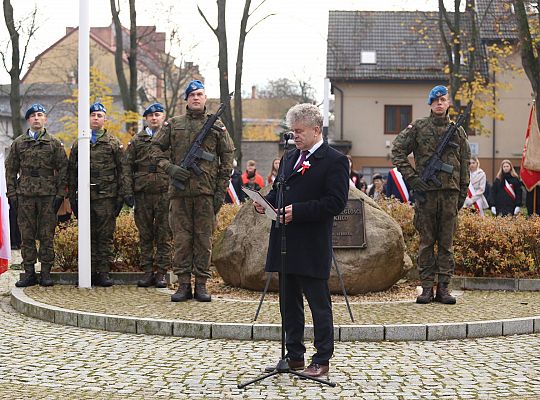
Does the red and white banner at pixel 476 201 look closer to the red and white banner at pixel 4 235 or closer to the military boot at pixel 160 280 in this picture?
the military boot at pixel 160 280

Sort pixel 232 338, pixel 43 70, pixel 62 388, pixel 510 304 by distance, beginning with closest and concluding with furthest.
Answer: pixel 62 388 → pixel 232 338 → pixel 510 304 → pixel 43 70

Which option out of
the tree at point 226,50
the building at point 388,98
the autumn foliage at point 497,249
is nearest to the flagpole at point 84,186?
the autumn foliage at point 497,249

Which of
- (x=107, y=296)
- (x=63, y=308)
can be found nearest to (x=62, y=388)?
(x=63, y=308)

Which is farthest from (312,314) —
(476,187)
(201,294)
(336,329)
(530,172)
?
(476,187)

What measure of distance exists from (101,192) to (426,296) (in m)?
4.71

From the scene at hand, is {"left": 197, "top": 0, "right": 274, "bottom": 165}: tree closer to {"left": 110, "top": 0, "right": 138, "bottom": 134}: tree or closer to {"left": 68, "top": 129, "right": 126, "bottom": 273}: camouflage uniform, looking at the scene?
{"left": 110, "top": 0, "right": 138, "bottom": 134}: tree

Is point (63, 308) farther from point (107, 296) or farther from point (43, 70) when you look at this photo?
point (43, 70)

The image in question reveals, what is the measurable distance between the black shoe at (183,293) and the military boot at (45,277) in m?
2.44

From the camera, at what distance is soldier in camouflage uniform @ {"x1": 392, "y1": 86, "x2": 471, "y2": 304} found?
11242 millimetres

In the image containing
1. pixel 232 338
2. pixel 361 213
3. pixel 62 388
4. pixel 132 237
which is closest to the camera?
pixel 62 388

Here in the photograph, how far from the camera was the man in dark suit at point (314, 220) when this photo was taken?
7.48 metres

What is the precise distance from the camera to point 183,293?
11.3m

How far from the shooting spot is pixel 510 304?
11453 millimetres

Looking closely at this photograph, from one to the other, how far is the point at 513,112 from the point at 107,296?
142 ft
